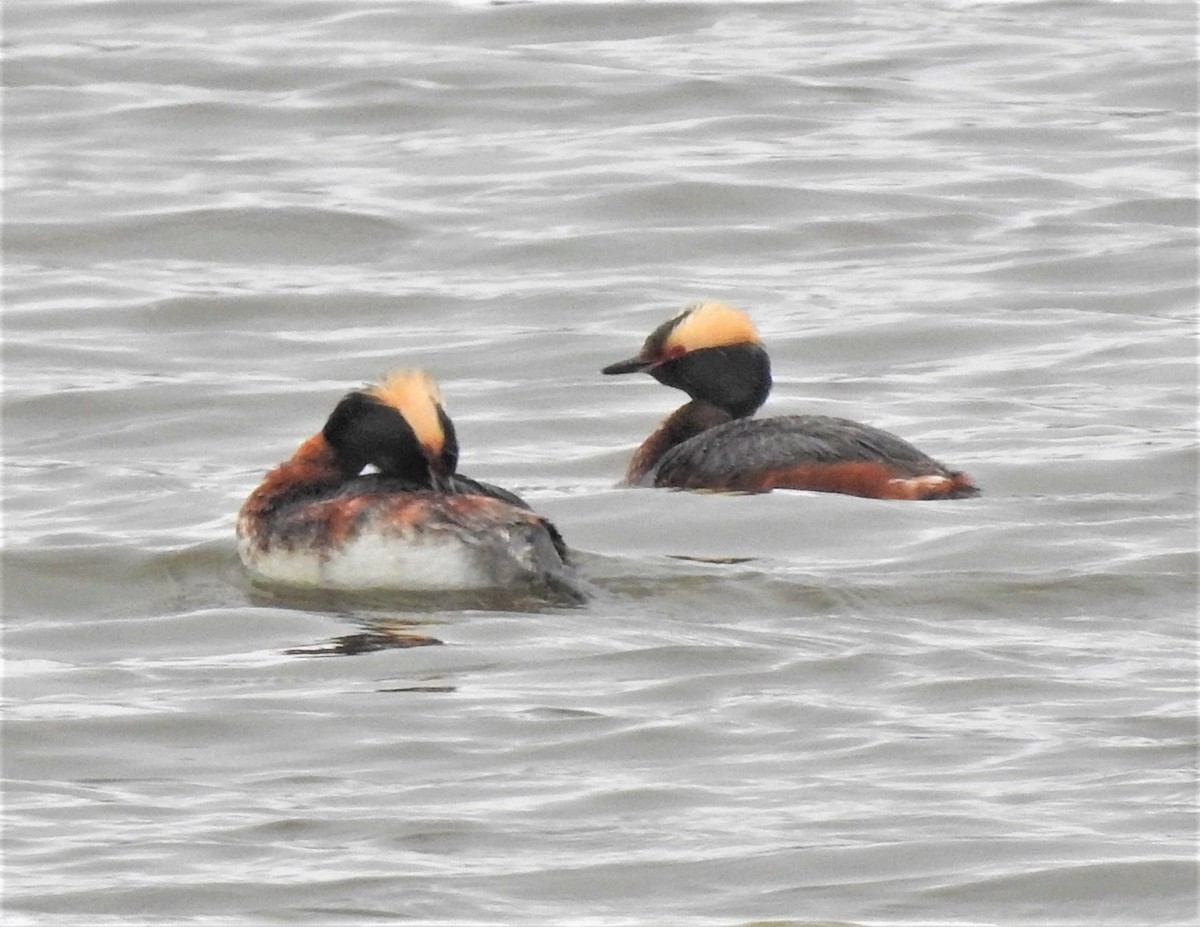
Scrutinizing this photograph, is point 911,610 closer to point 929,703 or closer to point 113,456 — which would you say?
point 929,703

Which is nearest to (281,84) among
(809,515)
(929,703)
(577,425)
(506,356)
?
(506,356)

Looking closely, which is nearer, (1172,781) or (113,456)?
(1172,781)

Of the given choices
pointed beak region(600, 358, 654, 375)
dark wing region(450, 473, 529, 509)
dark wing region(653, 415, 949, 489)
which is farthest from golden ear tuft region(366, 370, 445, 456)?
pointed beak region(600, 358, 654, 375)

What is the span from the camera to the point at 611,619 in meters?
10.1

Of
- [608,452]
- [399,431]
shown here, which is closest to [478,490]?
[399,431]

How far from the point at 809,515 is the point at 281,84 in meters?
12.2

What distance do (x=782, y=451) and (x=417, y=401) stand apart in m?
1.79

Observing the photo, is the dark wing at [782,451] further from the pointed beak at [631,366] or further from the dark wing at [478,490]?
the dark wing at [478,490]

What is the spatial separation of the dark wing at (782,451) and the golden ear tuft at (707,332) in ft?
2.59

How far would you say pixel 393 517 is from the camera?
10.4 m

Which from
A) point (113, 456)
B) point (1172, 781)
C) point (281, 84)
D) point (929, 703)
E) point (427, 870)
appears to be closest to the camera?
point (427, 870)

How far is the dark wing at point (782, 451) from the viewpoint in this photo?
11.6 metres

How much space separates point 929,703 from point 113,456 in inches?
224

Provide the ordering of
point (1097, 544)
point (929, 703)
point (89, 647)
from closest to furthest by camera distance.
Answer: point (929, 703), point (89, 647), point (1097, 544)
